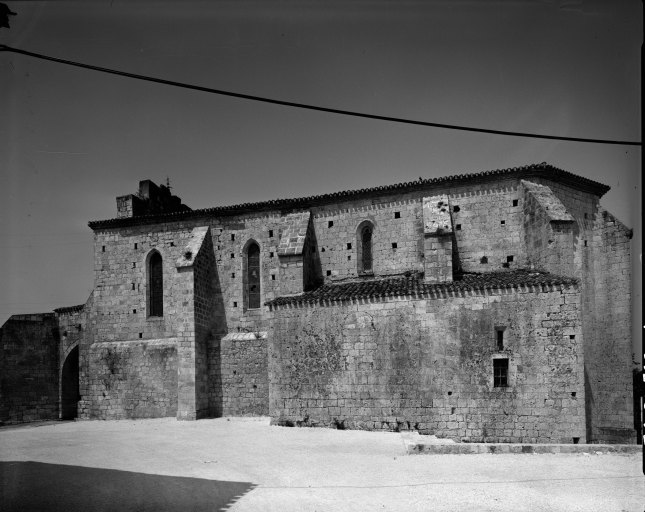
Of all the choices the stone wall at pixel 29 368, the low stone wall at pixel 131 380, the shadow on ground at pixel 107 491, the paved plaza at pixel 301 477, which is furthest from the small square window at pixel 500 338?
the stone wall at pixel 29 368

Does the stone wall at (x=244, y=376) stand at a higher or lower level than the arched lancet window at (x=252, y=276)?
lower

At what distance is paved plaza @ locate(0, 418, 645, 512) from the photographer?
338 inches

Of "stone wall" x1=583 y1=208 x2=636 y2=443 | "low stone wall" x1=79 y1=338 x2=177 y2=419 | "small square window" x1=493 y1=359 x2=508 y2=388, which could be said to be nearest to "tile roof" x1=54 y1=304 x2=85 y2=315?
"low stone wall" x1=79 y1=338 x2=177 y2=419

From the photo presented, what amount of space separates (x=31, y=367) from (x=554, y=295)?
2261 centimetres

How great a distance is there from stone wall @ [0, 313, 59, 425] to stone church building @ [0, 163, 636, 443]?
2.4 inches

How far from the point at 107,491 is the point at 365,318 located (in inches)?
386

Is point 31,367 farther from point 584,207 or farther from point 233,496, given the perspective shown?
point 584,207

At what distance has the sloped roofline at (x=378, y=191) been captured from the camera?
18225 millimetres

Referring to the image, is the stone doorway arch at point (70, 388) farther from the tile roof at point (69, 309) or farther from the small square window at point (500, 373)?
the small square window at point (500, 373)

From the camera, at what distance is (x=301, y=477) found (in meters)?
10.4

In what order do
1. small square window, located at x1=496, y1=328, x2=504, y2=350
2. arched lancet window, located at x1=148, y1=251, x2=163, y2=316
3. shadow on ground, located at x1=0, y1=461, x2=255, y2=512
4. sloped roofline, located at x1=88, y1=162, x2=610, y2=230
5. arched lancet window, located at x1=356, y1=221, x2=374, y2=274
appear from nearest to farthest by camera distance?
shadow on ground, located at x1=0, y1=461, x2=255, y2=512, small square window, located at x1=496, y1=328, x2=504, y2=350, sloped roofline, located at x1=88, y1=162, x2=610, y2=230, arched lancet window, located at x1=356, y1=221, x2=374, y2=274, arched lancet window, located at x1=148, y1=251, x2=163, y2=316

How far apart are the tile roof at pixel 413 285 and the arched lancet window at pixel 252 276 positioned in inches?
130

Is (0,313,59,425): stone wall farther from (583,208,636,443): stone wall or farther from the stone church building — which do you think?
(583,208,636,443): stone wall

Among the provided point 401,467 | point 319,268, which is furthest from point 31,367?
point 401,467
